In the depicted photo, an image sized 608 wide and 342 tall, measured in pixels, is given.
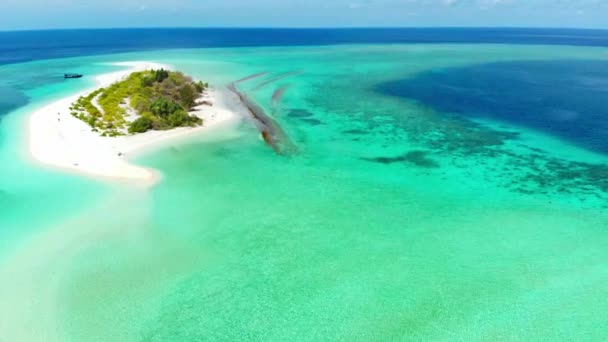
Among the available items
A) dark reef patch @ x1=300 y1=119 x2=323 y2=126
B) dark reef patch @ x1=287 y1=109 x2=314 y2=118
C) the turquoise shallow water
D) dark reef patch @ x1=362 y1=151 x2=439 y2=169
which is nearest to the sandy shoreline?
the turquoise shallow water

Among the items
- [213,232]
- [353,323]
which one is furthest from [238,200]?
[353,323]

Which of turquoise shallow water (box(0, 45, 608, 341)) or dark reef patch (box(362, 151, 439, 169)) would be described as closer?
turquoise shallow water (box(0, 45, 608, 341))

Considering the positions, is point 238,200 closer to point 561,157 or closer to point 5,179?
point 5,179

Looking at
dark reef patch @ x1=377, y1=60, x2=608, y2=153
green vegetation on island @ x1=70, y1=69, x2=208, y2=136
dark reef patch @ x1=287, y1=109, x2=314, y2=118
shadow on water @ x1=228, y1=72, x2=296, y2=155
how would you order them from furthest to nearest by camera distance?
1. dark reef patch @ x1=287, y1=109, x2=314, y2=118
2. dark reef patch @ x1=377, y1=60, x2=608, y2=153
3. green vegetation on island @ x1=70, y1=69, x2=208, y2=136
4. shadow on water @ x1=228, y1=72, x2=296, y2=155

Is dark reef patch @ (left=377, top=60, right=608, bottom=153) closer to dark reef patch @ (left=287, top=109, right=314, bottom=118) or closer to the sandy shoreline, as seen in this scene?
dark reef patch @ (left=287, top=109, right=314, bottom=118)

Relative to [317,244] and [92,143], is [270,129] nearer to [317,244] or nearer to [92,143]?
[92,143]

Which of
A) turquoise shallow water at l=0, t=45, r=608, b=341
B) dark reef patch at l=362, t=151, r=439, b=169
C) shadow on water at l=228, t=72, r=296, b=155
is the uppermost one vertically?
shadow on water at l=228, t=72, r=296, b=155
